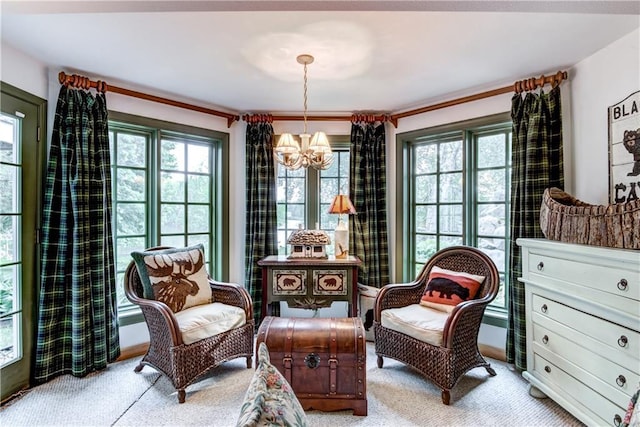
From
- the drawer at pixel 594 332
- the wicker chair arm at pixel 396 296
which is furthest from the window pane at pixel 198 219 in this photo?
the drawer at pixel 594 332

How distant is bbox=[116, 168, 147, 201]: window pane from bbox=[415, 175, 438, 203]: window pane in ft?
9.24

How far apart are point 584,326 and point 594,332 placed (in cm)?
6

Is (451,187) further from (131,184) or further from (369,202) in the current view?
(131,184)

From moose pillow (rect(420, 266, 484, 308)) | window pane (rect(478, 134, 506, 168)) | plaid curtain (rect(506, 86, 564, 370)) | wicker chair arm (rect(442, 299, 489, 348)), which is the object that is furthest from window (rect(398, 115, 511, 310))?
wicker chair arm (rect(442, 299, 489, 348))

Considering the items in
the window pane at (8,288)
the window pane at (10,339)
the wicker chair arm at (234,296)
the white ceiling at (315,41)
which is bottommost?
the window pane at (10,339)

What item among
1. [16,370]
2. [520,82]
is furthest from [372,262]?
[16,370]

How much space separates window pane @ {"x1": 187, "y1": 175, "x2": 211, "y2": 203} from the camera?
11.7ft

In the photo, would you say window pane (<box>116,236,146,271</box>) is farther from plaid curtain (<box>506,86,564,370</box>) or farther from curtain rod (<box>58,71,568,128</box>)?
plaid curtain (<box>506,86,564,370</box>)

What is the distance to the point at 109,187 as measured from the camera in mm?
2848

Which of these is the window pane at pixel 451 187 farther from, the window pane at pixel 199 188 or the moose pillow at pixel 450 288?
the window pane at pixel 199 188

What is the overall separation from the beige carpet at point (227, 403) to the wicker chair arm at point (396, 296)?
0.52 metres

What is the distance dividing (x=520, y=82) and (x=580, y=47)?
18.7 inches

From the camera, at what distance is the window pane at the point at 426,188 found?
3.62m

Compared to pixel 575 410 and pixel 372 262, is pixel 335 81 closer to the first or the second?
pixel 372 262
